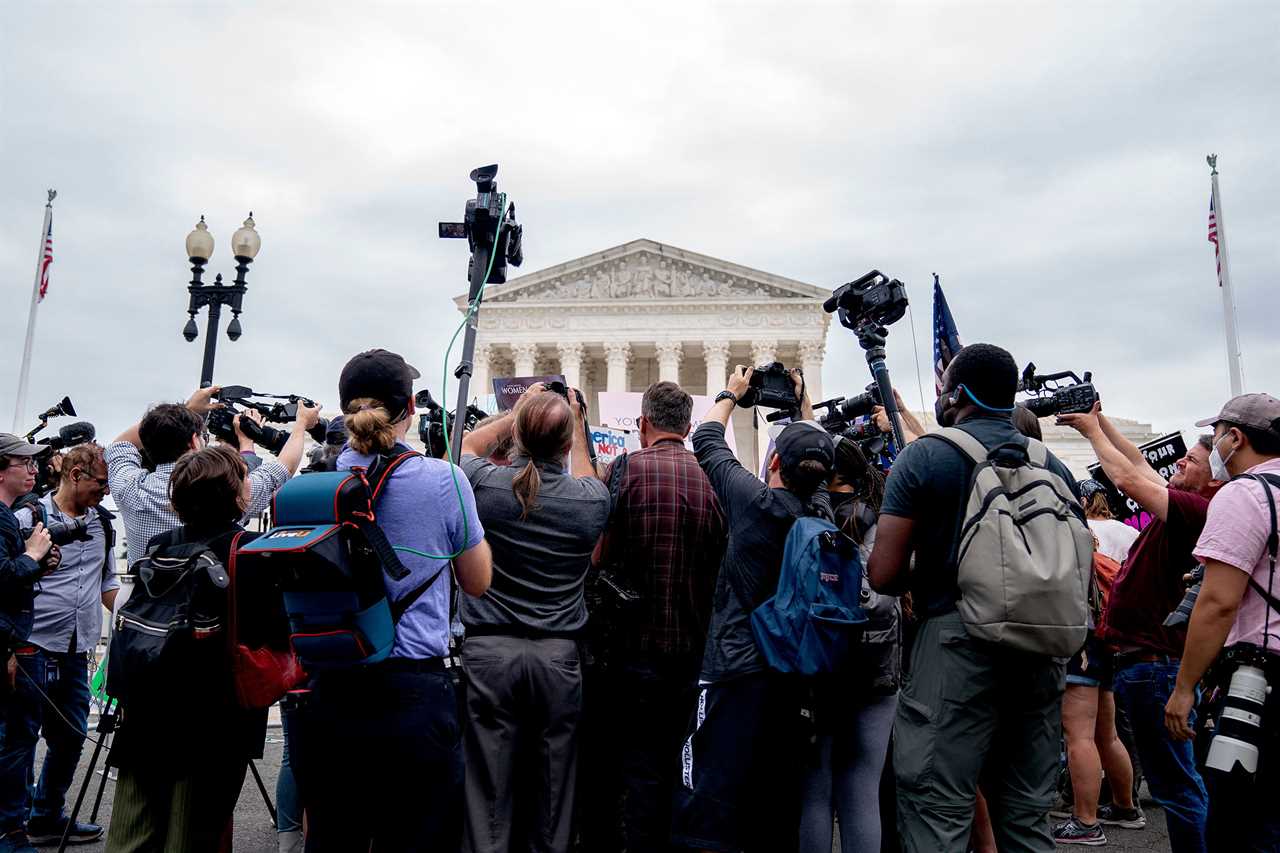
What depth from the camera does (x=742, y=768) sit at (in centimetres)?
365

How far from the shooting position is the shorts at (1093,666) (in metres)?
5.45

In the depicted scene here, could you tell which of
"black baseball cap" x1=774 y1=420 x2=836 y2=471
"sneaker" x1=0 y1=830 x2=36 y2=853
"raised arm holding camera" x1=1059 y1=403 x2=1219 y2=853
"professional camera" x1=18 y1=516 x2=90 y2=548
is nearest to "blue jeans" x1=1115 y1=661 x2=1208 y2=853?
"raised arm holding camera" x1=1059 y1=403 x2=1219 y2=853

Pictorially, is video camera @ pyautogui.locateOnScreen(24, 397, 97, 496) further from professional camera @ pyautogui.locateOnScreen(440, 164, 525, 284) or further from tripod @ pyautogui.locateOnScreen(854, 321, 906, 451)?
tripod @ pyautogui.locateOnScreen(854, 321, 906, 451)

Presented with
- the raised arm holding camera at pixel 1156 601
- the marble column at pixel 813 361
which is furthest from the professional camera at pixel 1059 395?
the marble column at pixel 813 361

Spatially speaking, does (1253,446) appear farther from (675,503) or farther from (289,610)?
(289,610)

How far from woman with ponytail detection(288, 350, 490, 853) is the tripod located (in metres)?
2.47

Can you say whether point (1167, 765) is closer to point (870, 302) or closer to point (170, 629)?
point (870, 302)

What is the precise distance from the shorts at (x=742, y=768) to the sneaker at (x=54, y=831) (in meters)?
3.89

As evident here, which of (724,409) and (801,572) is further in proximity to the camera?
(724,409)

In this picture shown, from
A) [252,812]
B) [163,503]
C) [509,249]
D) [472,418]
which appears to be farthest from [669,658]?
[252,812]

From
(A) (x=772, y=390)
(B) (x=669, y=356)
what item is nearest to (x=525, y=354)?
(B) (x=669, y=356)

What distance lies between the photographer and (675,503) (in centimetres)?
412

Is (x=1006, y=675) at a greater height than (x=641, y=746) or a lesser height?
greater

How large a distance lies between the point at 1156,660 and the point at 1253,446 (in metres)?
1.75
